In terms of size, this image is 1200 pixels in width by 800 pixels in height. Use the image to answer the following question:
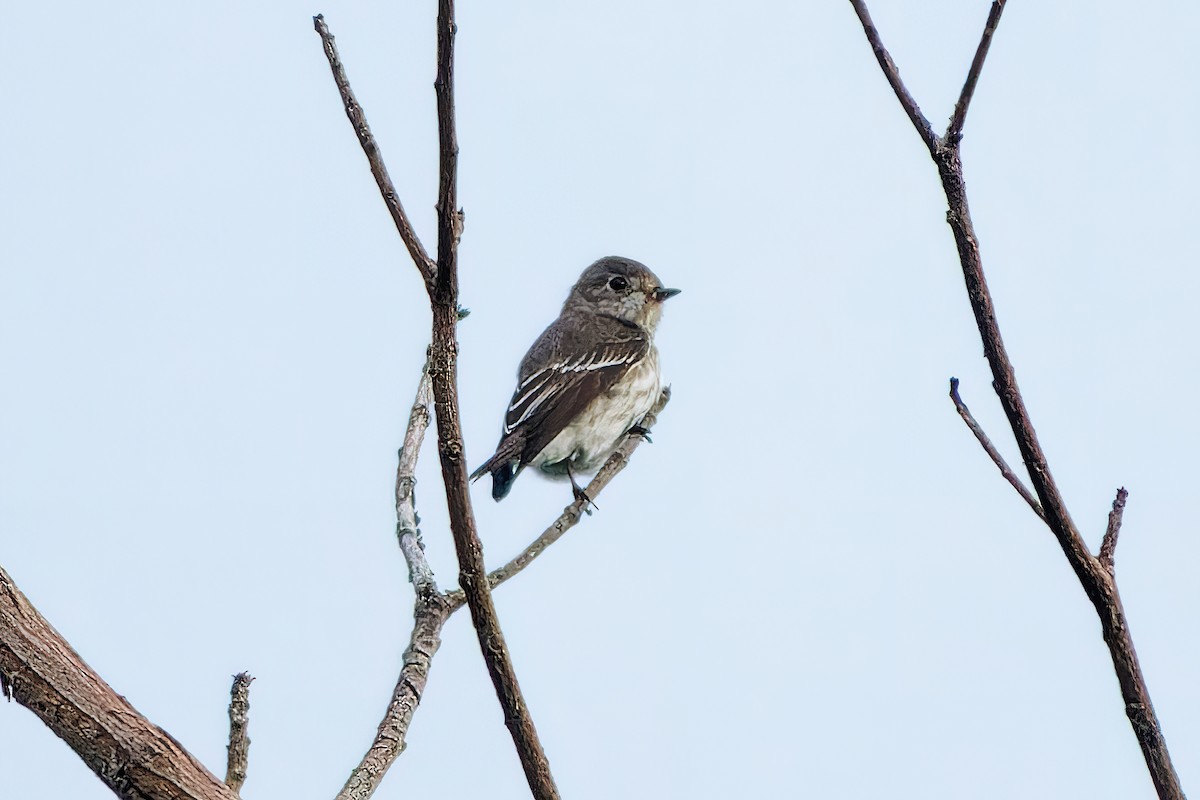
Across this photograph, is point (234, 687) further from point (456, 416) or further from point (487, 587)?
point (456, 416)

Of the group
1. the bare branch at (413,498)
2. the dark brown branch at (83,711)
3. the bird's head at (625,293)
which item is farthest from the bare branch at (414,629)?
the bird's head at (625,293)

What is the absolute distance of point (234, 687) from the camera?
3.31m

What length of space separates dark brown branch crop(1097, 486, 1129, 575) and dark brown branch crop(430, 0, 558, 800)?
131 cm

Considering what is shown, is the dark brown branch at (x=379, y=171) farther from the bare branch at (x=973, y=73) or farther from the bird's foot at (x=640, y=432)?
the bird's foot at (x=640, y=432)

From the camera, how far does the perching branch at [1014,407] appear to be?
2570 mm

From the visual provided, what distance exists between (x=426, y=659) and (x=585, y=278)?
242 inches

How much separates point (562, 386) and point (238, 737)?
5.04 metres

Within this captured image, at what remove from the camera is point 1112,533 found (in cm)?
281

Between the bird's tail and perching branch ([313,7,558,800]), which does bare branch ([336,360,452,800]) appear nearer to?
perching branch ([313,7,558,800])

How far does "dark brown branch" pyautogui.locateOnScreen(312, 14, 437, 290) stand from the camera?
3.03m

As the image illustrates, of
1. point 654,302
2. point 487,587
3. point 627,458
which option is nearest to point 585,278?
point 654,302

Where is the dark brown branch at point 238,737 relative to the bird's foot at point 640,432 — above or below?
below

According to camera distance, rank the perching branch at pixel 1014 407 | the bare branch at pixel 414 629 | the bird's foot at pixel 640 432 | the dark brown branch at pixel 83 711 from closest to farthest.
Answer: the perching branch at pixel 1014 407 → the dark brown branch at pixel 83 711 → the bare branch at pixel 414 629 → the bird's foot at pixel 640 432

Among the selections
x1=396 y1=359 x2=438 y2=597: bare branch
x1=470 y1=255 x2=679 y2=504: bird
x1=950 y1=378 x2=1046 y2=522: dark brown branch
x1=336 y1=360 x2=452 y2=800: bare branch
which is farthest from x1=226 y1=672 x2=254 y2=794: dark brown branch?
x1=470 y1=255 x2=679 y2=504: bird
